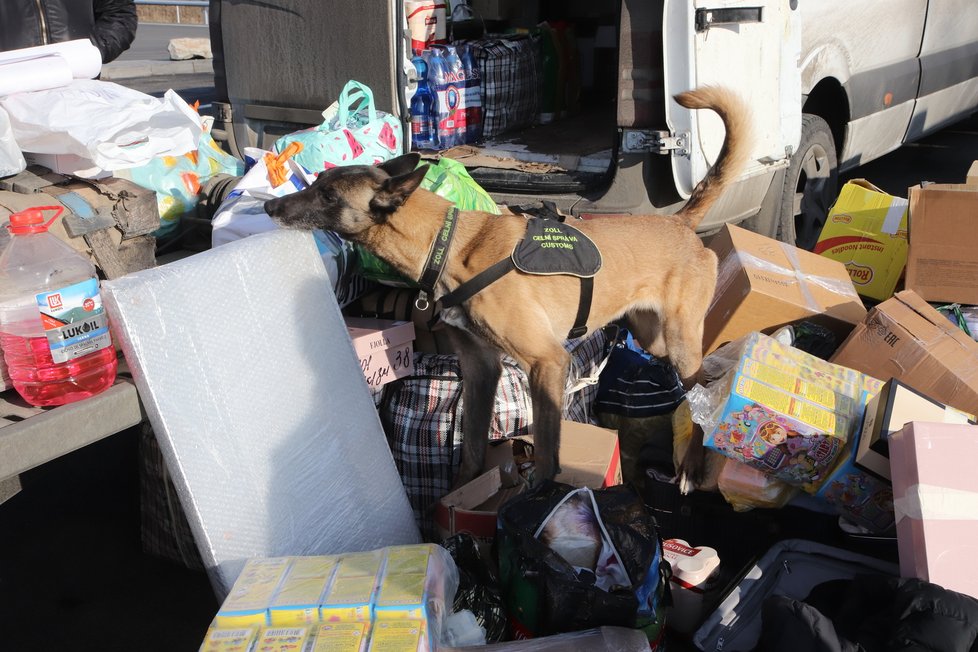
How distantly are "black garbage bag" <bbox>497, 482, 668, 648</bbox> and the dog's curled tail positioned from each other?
1666 millimetres

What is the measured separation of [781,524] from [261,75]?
357 cm

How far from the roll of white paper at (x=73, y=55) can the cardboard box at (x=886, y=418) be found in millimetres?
3379

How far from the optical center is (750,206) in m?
4.73

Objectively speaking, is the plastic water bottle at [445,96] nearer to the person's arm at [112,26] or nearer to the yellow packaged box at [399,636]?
the person's arm at [112,26]

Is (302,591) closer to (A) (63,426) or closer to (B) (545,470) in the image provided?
(A) (63,426)

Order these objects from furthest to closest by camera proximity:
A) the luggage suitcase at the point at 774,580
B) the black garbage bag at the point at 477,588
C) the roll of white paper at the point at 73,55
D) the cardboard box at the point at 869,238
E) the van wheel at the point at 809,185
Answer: the van wheel at the point at 809,185, the cardboard box at the point at 869,238, the roll of white paper at the point at 73,55, the luggage suitcase at the point at 774,580, the black garbage bag at the point at 477,588

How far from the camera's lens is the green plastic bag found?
3447mm

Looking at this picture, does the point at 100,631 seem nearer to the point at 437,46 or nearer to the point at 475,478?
the point at 475,478

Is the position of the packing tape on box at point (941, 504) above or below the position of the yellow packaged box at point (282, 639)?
above

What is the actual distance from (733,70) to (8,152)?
324 cm

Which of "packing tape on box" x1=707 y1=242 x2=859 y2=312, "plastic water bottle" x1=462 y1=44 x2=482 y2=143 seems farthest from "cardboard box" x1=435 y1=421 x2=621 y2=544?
"plastic water bottle" x1=462 y1=44 x2=482 y2=143

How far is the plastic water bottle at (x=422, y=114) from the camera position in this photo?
551cm

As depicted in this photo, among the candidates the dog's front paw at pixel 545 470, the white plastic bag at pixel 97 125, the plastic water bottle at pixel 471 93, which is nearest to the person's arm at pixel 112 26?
the white plastic bag at pixel 97 125

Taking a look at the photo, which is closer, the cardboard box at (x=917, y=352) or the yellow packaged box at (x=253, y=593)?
the yellow packaged box at (x=253, y=593)
